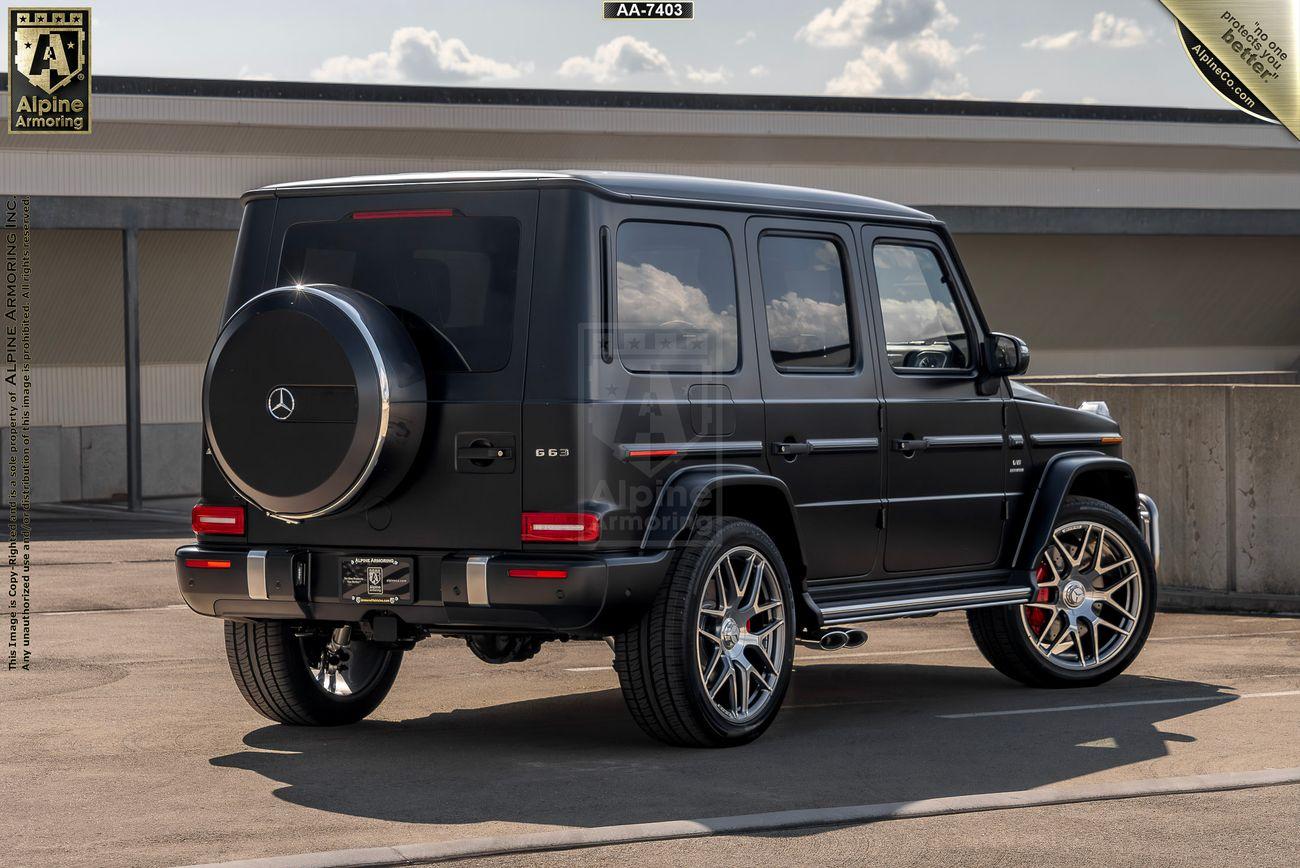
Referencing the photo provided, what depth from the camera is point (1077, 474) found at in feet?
32.5

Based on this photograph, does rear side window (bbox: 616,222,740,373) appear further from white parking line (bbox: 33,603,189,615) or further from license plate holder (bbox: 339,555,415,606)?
white parking line (bbox: 33,603,189,615)

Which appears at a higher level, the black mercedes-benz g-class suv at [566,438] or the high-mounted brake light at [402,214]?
the high-mounted brake light at [402,214]

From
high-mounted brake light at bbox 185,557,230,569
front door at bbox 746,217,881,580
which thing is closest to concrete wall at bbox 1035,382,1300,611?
front door at bbox 746,217,881,580

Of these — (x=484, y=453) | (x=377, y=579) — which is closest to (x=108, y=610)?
(x=377, y=579)

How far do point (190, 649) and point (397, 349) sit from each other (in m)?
4.44

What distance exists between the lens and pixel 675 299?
8023mm

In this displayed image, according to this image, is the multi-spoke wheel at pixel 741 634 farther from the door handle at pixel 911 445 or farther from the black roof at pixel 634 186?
the black roof at pixel 634 186

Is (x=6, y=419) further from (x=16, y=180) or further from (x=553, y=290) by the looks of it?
(x=553, y=290)

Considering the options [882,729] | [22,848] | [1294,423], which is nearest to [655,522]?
[882,729]

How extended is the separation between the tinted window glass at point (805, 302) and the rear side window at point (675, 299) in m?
0.28

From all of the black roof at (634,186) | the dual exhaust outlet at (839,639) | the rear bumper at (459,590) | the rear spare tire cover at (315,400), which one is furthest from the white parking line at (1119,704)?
the rear spare tire cover at (315,400)

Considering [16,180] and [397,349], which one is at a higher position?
[16,180]

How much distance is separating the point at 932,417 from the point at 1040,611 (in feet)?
4.70

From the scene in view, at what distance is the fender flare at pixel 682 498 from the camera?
767 centimetres
